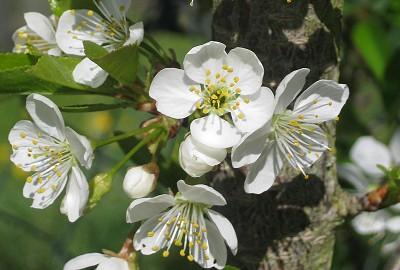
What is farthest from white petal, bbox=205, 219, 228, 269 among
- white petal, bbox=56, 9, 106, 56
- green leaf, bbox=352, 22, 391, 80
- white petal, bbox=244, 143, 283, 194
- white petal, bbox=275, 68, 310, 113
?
green leaf, bbox=352, 22, 391, 80

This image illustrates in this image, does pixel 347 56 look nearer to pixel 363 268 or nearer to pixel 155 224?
pixel 363 268

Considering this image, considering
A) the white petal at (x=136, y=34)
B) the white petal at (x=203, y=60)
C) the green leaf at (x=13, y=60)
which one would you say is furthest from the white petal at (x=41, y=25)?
the white petal at (x=203, y=60)

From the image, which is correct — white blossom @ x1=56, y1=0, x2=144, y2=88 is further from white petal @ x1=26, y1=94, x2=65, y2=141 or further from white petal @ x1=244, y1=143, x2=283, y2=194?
white petal @ x1=244, y1=143, x2=283, y2=194

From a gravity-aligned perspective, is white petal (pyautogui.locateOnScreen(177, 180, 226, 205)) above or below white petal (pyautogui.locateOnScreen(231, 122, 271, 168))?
below

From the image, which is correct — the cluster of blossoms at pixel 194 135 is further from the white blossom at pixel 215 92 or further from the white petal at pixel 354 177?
the white petal at pixel 354 177

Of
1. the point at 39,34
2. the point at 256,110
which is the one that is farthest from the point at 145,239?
the point at 39,34

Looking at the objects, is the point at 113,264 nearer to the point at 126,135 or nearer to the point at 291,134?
the point at 126,135
